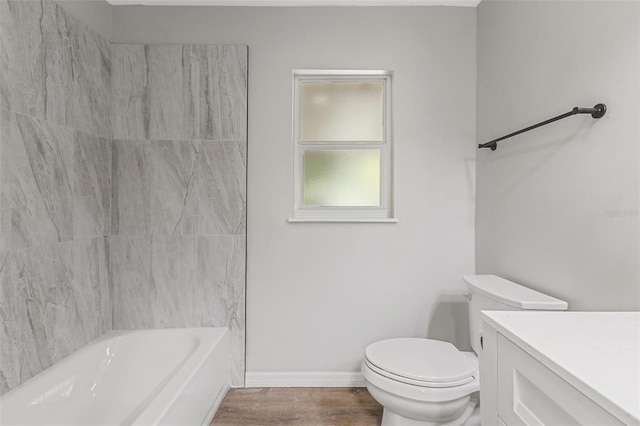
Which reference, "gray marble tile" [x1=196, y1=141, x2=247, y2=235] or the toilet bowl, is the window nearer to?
"gray marble tile" [x1=196, y1=141, x2=247, y2=235]

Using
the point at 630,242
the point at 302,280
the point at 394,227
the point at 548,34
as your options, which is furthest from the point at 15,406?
the point at 548,34

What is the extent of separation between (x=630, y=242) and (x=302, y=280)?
1523 mm

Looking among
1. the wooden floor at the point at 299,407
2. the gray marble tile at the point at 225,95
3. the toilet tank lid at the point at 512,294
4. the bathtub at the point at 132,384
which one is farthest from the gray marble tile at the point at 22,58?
the toilet tank lid at the point at 512,294

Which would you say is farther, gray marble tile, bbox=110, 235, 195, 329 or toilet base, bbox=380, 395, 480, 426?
gray marble tile, bbox=110, 235, 195, 329

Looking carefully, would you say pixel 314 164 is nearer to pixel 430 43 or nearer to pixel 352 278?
pixel 352 278

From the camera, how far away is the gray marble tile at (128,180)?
2066 mm

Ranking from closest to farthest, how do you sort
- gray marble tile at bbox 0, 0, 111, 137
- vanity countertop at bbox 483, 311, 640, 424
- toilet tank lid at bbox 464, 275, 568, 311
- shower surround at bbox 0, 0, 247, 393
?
vanity countertop at bbox 483, 311, 640, 424, toilet tank lid at bbox 464, 275, 568, 311, gray marble tile at bbox 0, 0, 111, 137, shower surround at bbox 0, 0, 247, 393

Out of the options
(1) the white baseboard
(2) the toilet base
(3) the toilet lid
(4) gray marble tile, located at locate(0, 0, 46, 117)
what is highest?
(4) gray marble tile, located at locate(0, 0, 46, 117)

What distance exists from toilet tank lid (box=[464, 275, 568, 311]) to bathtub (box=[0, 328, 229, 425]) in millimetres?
1354

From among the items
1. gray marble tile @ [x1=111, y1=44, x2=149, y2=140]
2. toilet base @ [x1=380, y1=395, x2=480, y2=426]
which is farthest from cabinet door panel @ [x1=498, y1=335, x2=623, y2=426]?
gray marble tile @ [x1=111, y1=44, x2=149, y2=140]

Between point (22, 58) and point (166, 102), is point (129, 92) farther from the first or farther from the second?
point (22, 58)

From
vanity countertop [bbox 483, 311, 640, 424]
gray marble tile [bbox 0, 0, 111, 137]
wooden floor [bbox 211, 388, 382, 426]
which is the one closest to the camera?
vanity countertop [bbox 483, 311, 640, 424]

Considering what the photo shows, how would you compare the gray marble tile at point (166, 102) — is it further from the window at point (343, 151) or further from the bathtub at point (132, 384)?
the bathtub at point (132, 384)

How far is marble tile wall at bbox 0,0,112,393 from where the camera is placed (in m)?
1.39
